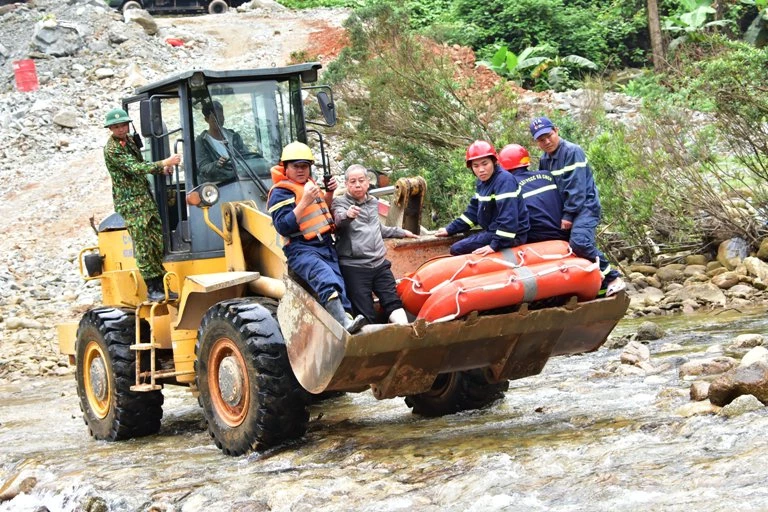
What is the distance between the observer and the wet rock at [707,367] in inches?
335

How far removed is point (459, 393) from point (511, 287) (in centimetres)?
176

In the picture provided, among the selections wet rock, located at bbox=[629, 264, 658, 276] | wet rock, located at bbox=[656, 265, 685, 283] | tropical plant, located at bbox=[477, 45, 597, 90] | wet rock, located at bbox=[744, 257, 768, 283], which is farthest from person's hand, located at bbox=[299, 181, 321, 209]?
tropical plant, located at bbox=[477, 45, 597, 90]

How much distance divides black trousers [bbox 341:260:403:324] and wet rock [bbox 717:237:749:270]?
8.66 meters

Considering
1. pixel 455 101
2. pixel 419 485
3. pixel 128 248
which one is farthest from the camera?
pixel 455 101

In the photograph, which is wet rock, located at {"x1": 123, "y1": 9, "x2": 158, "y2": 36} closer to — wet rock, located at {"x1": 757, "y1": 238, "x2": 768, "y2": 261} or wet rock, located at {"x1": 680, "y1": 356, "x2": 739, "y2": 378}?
wet rock, located at {"x1": 757, "y1": 238, "x2": 768, "y2": 261}

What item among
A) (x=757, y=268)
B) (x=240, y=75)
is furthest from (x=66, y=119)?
(x=240, y=75)

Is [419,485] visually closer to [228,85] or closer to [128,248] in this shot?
[228,85]

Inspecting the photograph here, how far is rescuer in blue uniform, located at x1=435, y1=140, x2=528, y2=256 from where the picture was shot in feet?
23.5

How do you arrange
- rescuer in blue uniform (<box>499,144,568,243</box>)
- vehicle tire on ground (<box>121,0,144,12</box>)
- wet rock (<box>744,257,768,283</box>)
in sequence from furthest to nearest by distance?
vehicle tire on ground (<box>121,0,144,12</box>)
wet rock (<box>744,257,768,283</box>)
rescuer in blue uniform (<box>499,144,568,243</box>)

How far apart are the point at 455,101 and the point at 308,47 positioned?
17125 mm

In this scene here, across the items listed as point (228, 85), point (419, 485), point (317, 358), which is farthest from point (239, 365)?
point (228, 85)

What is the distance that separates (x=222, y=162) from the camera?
8406 millimetres

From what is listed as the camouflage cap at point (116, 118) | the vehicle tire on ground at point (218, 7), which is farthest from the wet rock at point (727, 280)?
the vehicle tire on ground at point (218, 7)

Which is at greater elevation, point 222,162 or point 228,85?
point 228,85
